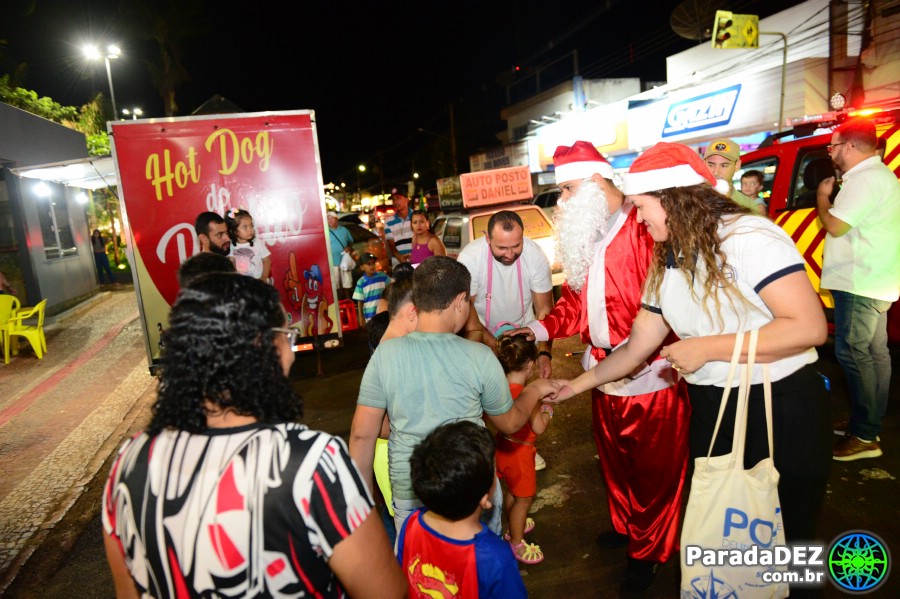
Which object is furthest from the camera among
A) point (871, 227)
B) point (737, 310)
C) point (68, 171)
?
point (68, 171)

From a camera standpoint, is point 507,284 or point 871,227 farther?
point 507,284

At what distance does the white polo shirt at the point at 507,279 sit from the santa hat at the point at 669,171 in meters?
2.06

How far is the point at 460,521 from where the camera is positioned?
1.94 m

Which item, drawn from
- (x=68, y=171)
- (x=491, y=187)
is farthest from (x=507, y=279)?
(x=68, y=171)

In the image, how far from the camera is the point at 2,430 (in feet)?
20.8

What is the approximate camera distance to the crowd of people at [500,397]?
50.6 inches

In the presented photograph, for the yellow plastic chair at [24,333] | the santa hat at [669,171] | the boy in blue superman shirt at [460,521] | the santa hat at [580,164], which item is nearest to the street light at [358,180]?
the yellow plastic chair at [24,333]

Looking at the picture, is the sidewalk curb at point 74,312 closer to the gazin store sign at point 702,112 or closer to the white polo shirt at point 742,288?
the white polo shirt at point 742,288

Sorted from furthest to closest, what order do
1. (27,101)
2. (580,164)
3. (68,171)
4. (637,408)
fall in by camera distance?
1. (27,101)
2. (68,171)
3. (580,164)
4. (637,408)

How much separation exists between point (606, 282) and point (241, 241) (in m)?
4.53

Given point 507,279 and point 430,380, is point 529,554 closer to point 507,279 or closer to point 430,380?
point 430,380

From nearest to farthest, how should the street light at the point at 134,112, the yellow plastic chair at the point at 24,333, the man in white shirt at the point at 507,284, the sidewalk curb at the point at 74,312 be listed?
the man in white shirt at the point at 507,284, the yellow plastic chair at the point at 24,333, the sidewalk curb at the point at 74,312, the street light at the point at 134,112

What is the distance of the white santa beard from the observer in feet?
11.0

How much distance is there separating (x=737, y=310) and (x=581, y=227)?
4.70 feet
